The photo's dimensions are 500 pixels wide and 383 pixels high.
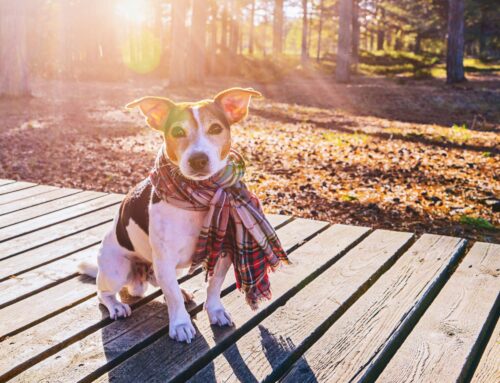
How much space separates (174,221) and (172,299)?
0.40 metres

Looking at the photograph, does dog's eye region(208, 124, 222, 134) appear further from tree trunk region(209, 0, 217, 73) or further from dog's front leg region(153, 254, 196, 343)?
tree trunk region(209, 0, 217, 73)

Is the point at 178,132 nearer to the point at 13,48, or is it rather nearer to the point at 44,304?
the point at 44,304

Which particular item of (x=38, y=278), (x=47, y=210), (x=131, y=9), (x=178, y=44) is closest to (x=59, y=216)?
(x=47, y=210)

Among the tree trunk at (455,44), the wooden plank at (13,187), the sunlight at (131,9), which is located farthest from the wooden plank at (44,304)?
the sunlight at (131,9)

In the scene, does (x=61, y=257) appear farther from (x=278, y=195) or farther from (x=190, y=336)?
(x=278, y=195)

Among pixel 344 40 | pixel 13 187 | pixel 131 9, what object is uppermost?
pixel 131 9

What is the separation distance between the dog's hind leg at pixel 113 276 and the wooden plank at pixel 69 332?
64 millimetres

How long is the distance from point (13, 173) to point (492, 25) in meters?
44.4

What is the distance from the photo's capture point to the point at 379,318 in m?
3.11

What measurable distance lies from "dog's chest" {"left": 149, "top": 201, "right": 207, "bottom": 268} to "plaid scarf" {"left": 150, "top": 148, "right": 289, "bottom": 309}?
4 centimetres

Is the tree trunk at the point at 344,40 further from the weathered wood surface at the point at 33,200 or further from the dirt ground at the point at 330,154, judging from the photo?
the weathered wood surface at the point at 33,200

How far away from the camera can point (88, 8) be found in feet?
104

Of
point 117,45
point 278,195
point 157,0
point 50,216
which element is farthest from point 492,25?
point 50,216

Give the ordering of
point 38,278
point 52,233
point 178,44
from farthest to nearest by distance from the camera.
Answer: point 178,44 < point 52,233 < point 38,278
